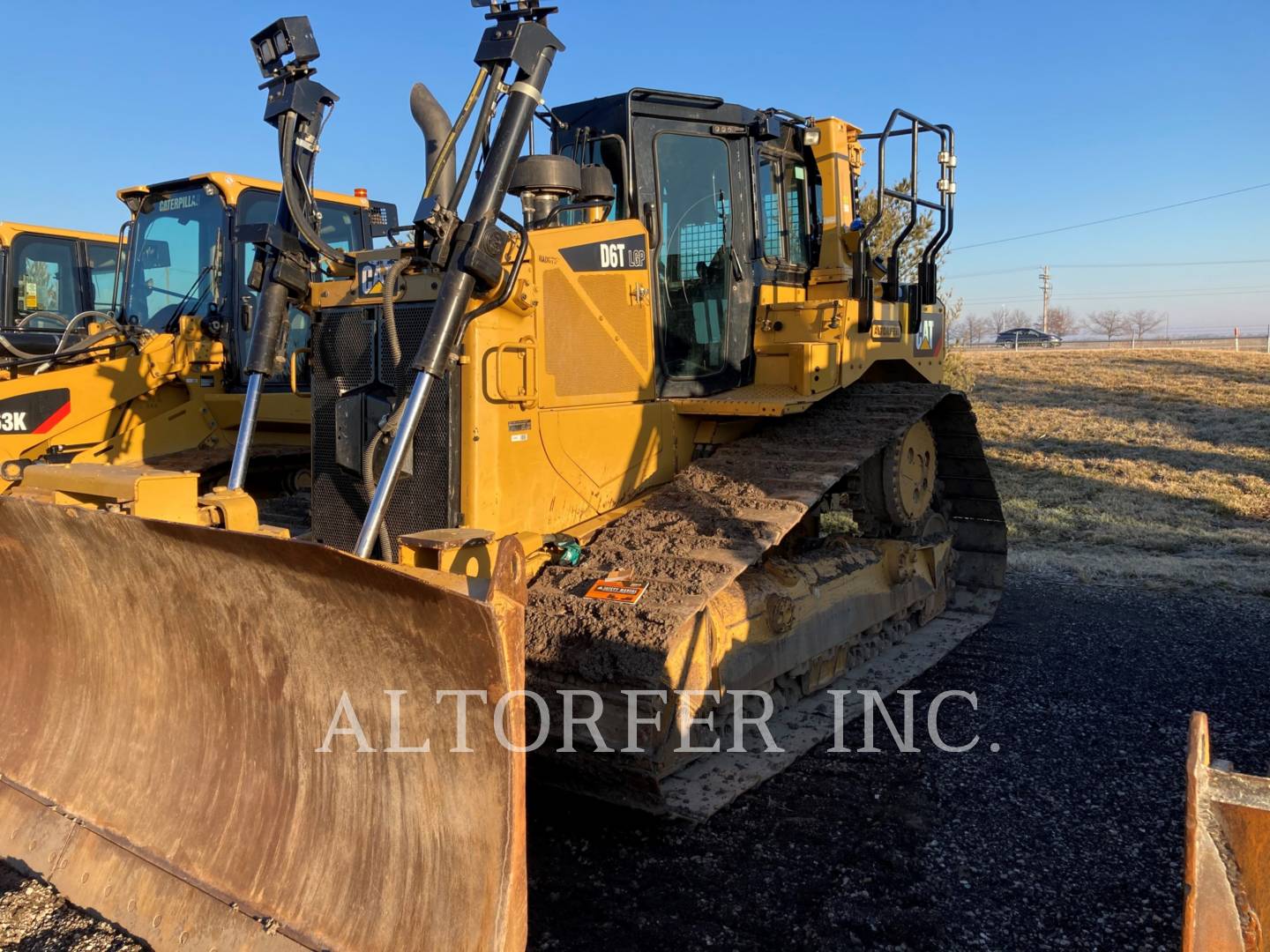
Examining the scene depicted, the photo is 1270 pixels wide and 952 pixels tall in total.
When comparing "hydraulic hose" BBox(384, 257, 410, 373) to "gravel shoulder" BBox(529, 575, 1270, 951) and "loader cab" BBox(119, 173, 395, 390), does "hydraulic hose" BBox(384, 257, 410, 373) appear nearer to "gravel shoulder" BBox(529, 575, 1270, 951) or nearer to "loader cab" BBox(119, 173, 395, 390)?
"gravel shoulder" BBox(529, 575, 1270, 951)

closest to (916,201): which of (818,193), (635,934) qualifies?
(818,193)

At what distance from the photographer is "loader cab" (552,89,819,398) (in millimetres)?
5258

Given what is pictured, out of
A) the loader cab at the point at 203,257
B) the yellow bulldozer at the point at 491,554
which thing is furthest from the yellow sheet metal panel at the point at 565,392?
the loader cab at the point at 203,257

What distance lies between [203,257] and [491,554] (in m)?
5.63

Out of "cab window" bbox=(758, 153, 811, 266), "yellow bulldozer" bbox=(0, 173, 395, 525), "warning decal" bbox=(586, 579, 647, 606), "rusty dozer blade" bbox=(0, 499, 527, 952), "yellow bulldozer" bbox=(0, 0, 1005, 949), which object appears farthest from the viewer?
"yellow bulldozer" bbox=(0, 173, 395, 525)

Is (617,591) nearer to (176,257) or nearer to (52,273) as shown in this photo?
(176,257)

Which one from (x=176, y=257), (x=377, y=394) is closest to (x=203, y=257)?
(x=176, y=257)

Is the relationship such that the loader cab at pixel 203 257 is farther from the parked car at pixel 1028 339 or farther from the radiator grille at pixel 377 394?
the parked car at pixel 1028 339

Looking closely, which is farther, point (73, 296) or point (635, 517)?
point (73, 296)

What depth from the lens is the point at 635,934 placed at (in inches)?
Answer: 131

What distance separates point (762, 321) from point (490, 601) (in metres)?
3.70

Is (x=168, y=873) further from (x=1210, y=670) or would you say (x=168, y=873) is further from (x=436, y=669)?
(x=1210, y=670)

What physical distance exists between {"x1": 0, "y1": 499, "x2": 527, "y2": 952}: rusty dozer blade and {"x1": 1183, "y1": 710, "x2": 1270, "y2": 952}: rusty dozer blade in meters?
1.56

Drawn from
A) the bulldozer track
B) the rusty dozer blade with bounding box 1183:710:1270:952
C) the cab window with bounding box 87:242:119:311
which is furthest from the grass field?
the cab window with bounding box 87:242:119:311
